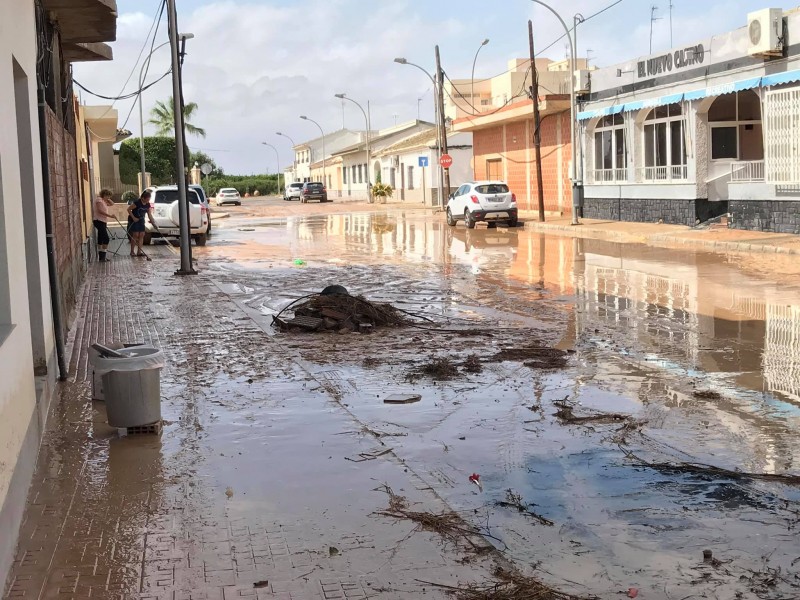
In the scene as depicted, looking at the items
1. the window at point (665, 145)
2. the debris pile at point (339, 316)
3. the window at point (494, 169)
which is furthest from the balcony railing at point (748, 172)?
the window at point (494, 169)

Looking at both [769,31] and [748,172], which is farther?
[748,172]

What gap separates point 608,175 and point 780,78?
38.0ft

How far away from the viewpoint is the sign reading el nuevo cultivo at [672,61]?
1139 inches

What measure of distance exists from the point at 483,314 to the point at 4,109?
336 inches

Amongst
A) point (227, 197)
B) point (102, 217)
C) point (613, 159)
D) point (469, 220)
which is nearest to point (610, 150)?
point (613, 159)

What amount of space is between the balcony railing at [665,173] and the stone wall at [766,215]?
3.78 meters

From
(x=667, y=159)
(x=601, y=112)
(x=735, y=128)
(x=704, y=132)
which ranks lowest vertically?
(x=667, y=159)

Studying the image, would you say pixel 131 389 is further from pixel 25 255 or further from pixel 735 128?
pixel 735 128

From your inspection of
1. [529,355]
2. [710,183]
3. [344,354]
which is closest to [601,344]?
[529,355]

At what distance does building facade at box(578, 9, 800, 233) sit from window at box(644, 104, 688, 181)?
0.11ft

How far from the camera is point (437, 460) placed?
642cm

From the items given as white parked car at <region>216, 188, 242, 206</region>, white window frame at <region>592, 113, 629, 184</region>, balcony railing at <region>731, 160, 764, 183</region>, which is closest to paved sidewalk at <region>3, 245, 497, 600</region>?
balcony railing at <region>731, 160, 764, 183</region>

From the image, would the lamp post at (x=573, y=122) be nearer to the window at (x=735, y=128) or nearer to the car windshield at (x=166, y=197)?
the window at (x=735, y=128)

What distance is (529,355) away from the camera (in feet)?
33.2
